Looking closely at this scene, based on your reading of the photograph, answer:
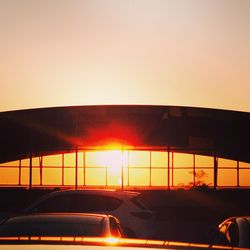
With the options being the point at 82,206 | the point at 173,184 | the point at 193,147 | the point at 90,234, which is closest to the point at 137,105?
the point at 193,147

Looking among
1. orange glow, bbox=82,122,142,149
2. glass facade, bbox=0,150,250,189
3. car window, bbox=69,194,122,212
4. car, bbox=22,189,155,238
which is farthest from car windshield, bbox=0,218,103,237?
glass facade, bbox=0,150,250,189

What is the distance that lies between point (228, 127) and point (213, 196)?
4225 mm

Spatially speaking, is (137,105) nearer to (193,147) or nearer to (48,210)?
(193,147)

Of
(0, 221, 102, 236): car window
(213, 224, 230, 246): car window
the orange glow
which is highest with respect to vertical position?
the orange glow

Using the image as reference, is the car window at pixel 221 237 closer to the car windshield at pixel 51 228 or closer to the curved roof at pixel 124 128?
the car windshield at pixel 51 228

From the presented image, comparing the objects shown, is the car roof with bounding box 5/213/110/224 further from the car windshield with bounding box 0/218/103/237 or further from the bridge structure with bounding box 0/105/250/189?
the bridge structure with bounding box 0/105/250/189

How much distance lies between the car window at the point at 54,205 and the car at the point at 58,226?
9479 millimetres

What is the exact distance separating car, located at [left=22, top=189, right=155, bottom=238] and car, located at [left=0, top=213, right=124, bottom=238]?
861 centimetres

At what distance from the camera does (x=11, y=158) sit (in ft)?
135

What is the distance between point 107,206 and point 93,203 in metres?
0.48

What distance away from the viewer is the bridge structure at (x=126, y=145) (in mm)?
37469

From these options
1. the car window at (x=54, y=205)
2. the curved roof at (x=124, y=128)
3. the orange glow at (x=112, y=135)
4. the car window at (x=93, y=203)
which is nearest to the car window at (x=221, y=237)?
the car window at (x=93, y=203)

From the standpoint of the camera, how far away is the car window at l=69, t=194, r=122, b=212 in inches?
745

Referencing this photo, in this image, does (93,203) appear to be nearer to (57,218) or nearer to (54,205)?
(54,205)
